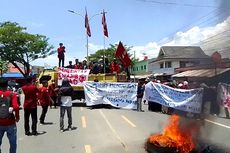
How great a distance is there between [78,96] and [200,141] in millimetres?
15131

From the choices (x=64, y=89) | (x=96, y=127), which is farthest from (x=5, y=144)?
(x=96, y=127)

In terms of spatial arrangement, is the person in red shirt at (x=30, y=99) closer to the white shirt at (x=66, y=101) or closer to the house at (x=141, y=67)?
the white shirt at (x=66, y=101)

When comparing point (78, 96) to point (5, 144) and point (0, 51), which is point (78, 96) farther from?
point (0, 51)

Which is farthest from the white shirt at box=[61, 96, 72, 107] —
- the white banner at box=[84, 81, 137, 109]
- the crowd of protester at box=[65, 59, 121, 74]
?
the crowd of protester at box=[65, 59, 121, 74]

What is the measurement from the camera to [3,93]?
27.7 ft

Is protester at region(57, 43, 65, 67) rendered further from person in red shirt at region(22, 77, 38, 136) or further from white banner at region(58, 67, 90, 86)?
person in red shirt at region(22, 77, 38, 136)

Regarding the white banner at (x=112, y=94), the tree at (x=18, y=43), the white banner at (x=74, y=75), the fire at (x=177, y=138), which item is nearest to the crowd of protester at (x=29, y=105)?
the white banner at (x=74, y=75)

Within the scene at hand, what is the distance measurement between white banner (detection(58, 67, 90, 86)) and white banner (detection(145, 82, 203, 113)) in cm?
441

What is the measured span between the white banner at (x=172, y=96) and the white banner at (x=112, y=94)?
803mm

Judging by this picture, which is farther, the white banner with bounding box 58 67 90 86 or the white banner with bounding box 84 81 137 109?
the white banner with bounding box 58 67 90 86

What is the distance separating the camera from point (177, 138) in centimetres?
949

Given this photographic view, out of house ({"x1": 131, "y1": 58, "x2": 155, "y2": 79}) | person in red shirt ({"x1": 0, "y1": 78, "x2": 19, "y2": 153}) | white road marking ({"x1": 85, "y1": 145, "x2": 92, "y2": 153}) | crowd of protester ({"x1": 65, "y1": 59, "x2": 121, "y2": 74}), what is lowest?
white road marking ({"x1": 85, "y1": 145, "x2": 92, "y2": 153})

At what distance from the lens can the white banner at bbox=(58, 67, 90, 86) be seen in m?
24.9

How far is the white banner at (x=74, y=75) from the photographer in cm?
2489
